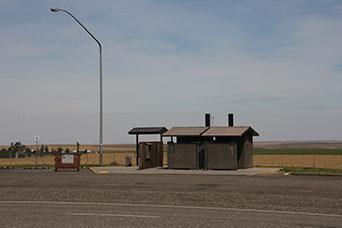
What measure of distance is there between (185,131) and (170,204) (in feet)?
64.5

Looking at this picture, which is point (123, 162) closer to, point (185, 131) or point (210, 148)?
point (185, 131)

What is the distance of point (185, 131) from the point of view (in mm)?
34625

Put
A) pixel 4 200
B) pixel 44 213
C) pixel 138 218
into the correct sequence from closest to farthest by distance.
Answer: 1. pixel 138 218
2. pixel 44 213
3. pixel 4 200

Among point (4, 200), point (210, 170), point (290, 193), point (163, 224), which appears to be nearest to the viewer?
point (163, 224)

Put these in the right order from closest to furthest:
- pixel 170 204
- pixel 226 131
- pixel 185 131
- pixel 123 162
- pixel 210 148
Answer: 1. pixel 170 204
2. pixel 210 148
3. pixel 226 131
4. pixel 185 131
5. pixel 123 162

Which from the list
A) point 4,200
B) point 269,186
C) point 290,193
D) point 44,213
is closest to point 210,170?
point 269,186

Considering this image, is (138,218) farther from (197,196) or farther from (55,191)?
(55,191)

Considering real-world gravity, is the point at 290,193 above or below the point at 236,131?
below

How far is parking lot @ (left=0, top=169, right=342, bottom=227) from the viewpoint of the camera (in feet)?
38.4

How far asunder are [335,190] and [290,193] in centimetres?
217

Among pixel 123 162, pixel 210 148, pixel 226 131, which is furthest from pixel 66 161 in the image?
pixel 123 162

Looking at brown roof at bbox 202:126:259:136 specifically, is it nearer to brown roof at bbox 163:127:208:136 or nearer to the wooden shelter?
the wooden shelter

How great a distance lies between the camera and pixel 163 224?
1122 cm

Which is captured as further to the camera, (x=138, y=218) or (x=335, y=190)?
(x=335, y=190)
